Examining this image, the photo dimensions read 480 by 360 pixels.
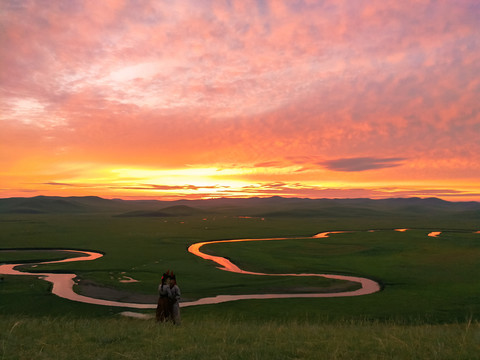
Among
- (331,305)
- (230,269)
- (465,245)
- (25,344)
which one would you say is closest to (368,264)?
(230,269)

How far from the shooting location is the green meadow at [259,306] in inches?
430

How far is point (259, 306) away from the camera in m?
33.7

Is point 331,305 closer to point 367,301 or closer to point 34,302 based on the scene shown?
point 367,301

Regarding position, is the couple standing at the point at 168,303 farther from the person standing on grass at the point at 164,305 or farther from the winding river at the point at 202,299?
the winding river at the point at 202,299

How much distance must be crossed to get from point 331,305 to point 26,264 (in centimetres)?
4879

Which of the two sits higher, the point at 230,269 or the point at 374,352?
the point at 374,352

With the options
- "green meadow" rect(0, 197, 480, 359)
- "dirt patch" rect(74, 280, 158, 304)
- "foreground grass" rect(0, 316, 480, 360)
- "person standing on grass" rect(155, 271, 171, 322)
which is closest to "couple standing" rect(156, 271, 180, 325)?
"person standing on grass" rect(155, 271, 171, 322)

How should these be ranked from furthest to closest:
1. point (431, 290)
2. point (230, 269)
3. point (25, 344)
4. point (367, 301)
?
1. point (230, 269)
2. point (431, 290)
3. point (367, 301)
4. point (25, 344)

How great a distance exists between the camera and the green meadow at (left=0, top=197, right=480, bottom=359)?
35.9 ft

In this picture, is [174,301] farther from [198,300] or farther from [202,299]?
[202,299]

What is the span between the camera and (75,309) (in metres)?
33.0

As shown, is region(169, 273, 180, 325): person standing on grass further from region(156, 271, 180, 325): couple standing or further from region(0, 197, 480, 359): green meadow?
region(0, 197, 480, 359): green meadow

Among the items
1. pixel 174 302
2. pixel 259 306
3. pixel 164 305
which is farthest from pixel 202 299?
pixel 174 302

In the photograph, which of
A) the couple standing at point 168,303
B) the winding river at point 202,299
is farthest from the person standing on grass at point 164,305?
the winding river at point 202,299
